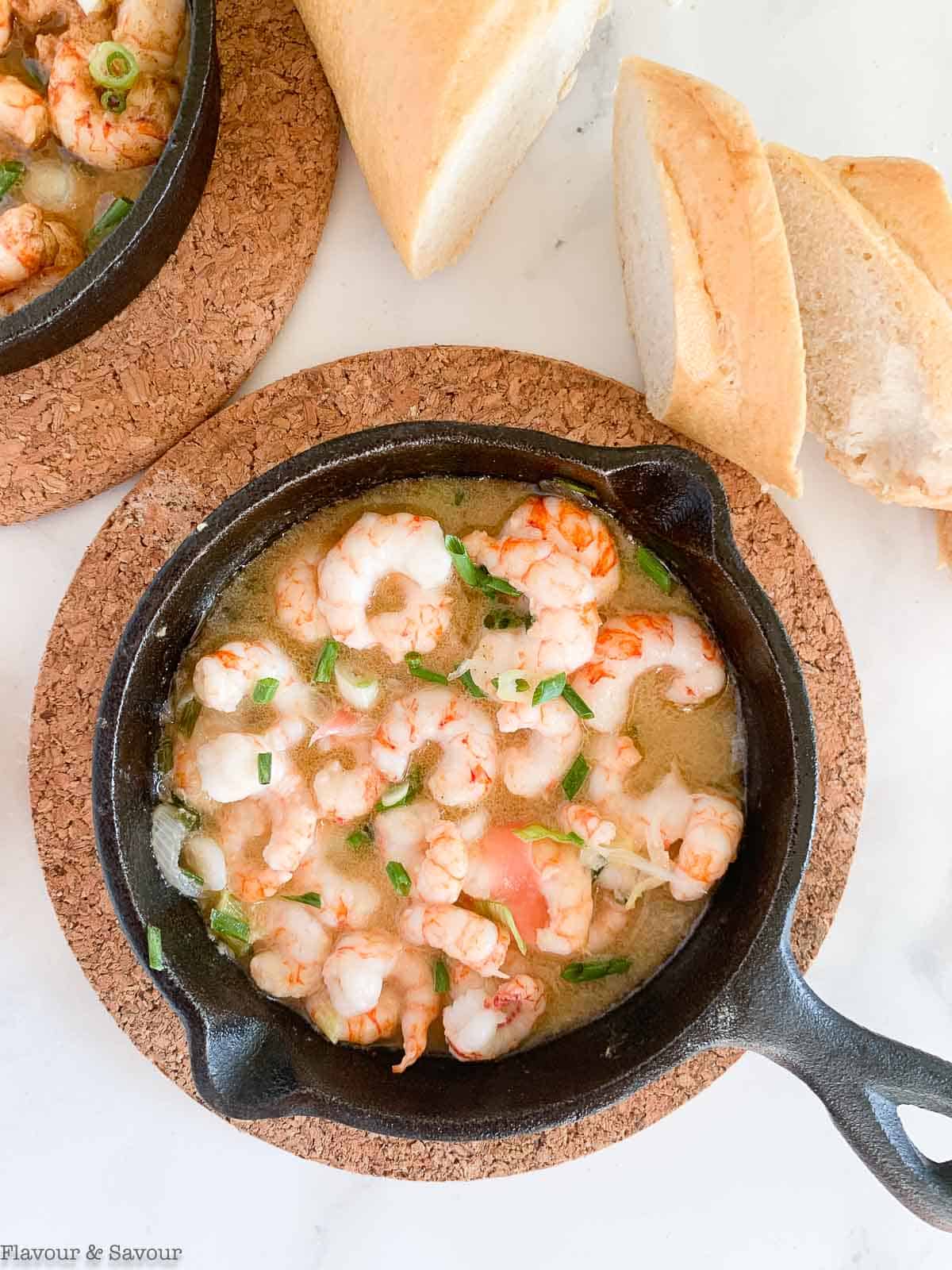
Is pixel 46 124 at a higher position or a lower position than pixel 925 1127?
higher

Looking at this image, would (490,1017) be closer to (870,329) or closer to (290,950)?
(290,950)

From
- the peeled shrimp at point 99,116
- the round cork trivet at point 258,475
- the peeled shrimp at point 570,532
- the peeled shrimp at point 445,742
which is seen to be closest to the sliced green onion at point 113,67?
the peeled shrimp at point 99,116

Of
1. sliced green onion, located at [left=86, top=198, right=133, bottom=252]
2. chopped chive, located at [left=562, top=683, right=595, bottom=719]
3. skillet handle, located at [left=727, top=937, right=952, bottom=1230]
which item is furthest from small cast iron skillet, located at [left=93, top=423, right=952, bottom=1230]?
sliced green onion, located at [left=86, top=198, right=133, bottom=252]

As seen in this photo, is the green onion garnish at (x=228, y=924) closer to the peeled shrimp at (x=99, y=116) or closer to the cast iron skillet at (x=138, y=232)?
the cast iron skillet at (x=138, y=232)

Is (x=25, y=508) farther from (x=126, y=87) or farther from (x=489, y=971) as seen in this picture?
(x=489, y=971)

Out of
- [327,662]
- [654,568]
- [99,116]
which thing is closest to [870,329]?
[654,568]

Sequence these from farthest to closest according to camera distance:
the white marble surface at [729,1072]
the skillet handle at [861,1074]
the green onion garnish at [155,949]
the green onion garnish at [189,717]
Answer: the white marble surface at [729,1072] → the green onion garnish at [189,717] → the green onion garnish at [155,949] → the skillet handle at [861,1074]

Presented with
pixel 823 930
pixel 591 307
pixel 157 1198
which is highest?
pixel 591 307

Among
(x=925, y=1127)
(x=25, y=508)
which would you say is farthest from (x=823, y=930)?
(x=25, y=508)
